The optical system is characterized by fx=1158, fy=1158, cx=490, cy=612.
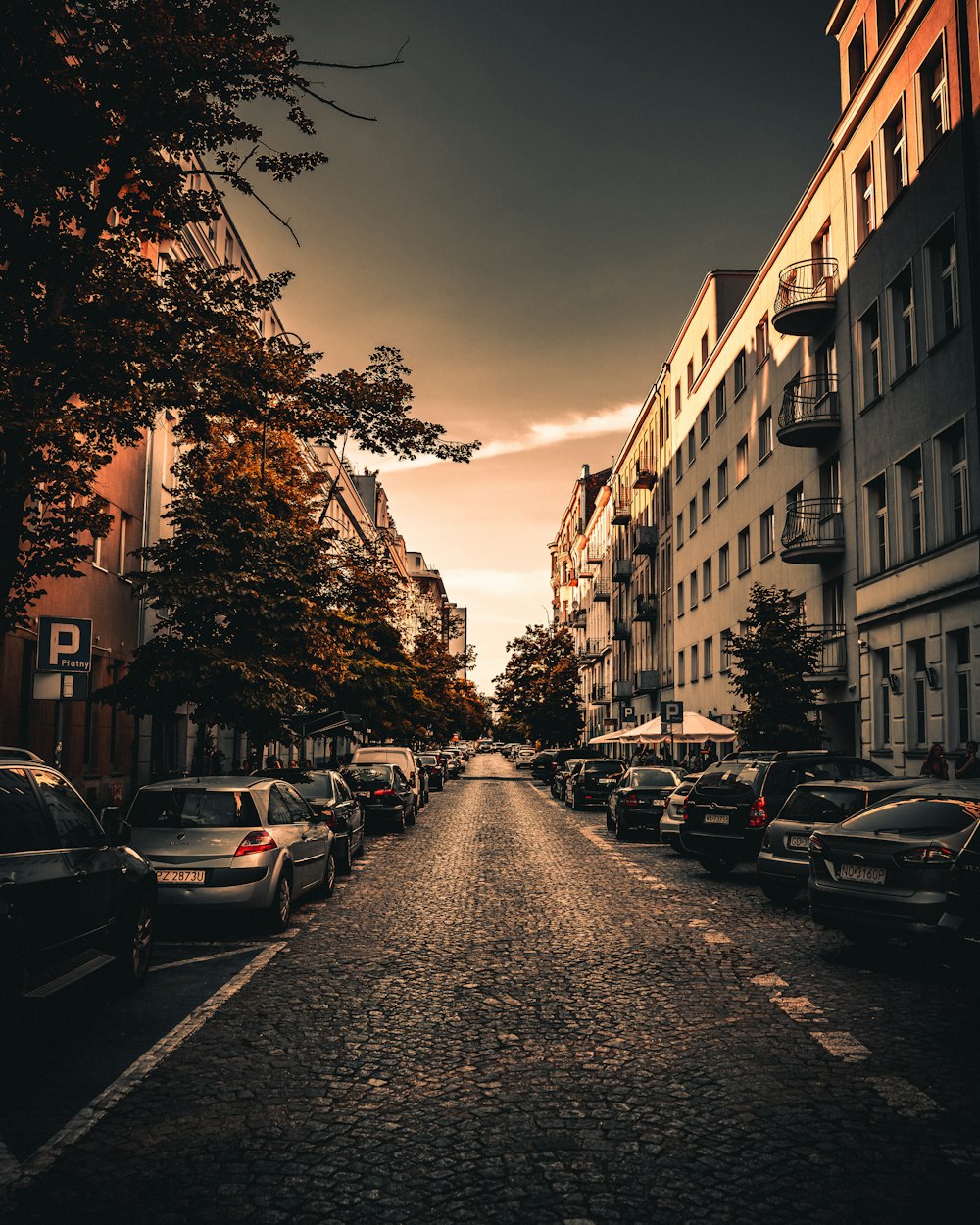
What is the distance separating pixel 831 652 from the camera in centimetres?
2703

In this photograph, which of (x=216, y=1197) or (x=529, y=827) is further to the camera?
(x=529, y=827)

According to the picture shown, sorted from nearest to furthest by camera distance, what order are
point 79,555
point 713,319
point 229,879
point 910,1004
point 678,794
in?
point 910,1004 < point 229,879 < point 79,555 < point 678,794 < point 713,319

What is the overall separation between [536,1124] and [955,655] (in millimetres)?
16933

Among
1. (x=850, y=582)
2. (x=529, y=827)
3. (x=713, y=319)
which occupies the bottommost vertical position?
(x=529, y=827)

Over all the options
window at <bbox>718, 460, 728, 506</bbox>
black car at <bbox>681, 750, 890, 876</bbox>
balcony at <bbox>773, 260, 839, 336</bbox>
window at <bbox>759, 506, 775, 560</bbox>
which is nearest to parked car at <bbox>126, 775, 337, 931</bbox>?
black car at <bbox>681, 750, 890, 876</bbox>

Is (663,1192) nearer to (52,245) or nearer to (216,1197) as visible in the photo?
(216,1197)

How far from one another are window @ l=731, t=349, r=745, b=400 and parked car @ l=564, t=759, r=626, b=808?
13.1 metres

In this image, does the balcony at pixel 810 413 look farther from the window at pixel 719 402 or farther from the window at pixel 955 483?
the window at pixel 719 402

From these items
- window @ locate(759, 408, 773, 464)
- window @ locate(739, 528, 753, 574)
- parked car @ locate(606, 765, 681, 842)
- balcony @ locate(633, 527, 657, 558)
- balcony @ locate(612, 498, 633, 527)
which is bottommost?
parked car @ locate(606, 765, 681, 842)

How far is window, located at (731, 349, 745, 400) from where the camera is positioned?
3818 centimetres

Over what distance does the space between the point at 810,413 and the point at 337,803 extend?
1677 centimetres

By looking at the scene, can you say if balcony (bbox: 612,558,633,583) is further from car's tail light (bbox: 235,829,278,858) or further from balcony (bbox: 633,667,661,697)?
car's tail light (bbox: 235,829,278,858)

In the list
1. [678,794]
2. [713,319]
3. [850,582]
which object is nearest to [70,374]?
[678,794]

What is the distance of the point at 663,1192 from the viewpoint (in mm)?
4227
